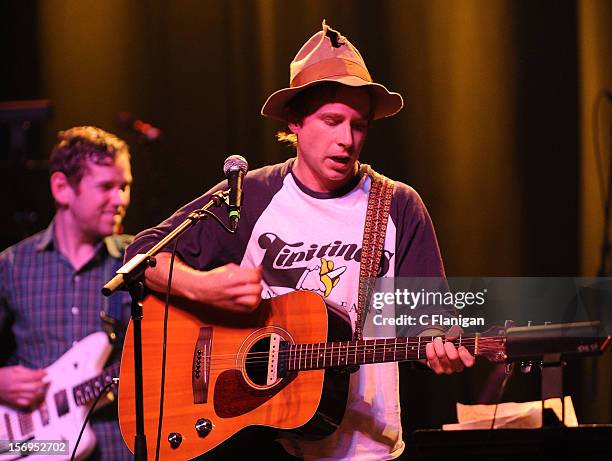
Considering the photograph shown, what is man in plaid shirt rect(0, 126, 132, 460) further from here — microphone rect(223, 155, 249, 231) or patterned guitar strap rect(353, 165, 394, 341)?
microphone rect(223, 155, 249, 231)

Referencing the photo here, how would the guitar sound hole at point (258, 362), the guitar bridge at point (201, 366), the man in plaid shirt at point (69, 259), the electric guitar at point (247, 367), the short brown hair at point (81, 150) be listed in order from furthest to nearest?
the short brown hair at point (81, 150), the man in plaid shirt at point (69, 259), the guitar bridge at point (201, 366), the guitar sound hole at point (258, 362), the electric guitar at point (247, 367)

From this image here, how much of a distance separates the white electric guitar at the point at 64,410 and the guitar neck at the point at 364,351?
1.57 metres

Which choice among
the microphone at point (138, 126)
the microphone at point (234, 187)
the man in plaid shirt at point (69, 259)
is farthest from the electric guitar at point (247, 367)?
the microphone at point (138, 126)

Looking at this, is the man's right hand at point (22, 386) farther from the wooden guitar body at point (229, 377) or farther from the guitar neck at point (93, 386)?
the wooden guitar body at point (229, 377)

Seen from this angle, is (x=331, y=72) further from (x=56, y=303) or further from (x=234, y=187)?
(x=56, y=303)

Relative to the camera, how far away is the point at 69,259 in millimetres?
4613

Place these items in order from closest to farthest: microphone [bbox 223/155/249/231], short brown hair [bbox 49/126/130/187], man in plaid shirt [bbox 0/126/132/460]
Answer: microphone [bbox 223/155/249/231]
man in plaid shirt [bbox 0/126/132/460]
short brown hair [bbox 49/126/130/187]

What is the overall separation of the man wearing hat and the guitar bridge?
5.6 inches

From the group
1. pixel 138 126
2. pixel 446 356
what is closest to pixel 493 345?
pixel 446 356

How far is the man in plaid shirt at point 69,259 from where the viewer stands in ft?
14.7

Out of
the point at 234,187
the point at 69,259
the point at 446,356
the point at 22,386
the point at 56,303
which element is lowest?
the point at 22,386

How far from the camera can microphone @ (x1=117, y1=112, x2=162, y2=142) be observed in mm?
4535

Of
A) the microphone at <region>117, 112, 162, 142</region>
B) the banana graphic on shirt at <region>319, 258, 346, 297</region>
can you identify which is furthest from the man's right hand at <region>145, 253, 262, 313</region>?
the microphone at <region>117, 112, 162, 142</region>

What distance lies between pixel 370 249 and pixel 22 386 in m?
2.16
